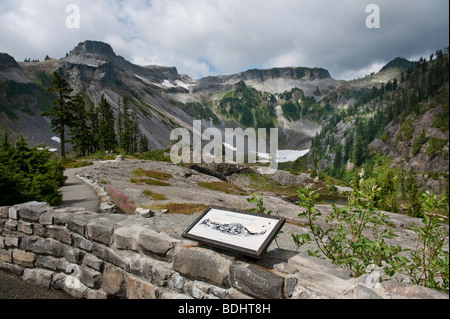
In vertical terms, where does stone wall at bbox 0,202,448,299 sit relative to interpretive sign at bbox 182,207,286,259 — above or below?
below

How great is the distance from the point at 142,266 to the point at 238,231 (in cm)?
226

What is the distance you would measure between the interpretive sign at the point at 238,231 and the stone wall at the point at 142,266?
22 centimetres

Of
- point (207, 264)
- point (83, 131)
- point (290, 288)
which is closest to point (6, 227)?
point (207, 264)

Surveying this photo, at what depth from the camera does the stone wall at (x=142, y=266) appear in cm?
375

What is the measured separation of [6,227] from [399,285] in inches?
395

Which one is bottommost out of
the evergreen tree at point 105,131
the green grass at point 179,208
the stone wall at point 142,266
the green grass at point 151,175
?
the green grass at point 179,208

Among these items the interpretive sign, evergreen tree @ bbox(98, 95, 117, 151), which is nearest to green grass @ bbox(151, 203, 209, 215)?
the interpretive sign

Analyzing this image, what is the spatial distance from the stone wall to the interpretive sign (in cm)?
22

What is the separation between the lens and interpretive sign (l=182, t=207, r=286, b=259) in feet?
14.2

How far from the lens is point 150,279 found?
5066mm

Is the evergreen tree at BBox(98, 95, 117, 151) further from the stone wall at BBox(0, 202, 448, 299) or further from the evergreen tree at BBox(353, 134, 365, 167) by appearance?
the evergreen tree at BBox(353, 134, 365, 167)

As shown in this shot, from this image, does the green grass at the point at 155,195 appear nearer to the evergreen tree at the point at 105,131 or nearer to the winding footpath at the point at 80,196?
the winding footpath at the point at 80,196

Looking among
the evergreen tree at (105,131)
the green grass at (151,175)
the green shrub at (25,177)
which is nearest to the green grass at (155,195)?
the green shrub at (25,177)
